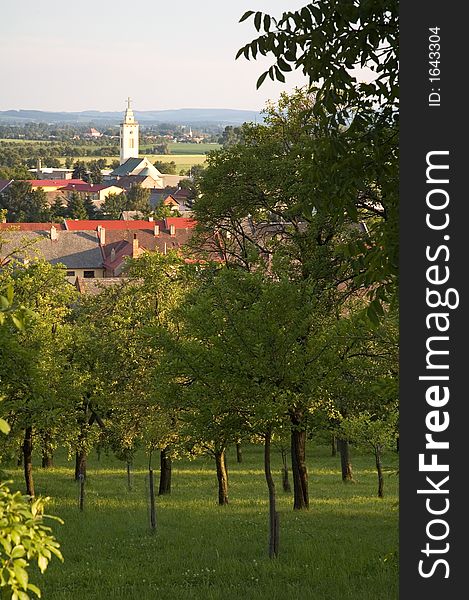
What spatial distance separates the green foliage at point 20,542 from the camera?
16.8 feet

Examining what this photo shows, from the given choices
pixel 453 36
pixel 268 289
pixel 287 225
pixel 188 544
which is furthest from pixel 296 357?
pixel 453 36

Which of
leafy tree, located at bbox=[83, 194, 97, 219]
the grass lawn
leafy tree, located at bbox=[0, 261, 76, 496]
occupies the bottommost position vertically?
the grass lawn

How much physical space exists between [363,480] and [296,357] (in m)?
18.4

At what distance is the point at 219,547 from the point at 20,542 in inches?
497

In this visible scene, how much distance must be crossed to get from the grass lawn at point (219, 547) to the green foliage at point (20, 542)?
15.5 feet

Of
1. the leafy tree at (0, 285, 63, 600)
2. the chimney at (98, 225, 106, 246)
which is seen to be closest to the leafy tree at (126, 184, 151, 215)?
the chimney at (98, 225, 106, 246)

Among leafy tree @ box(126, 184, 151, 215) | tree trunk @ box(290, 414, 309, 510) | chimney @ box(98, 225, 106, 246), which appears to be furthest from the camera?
leafy tree @ box(126, 184, 151, 215)

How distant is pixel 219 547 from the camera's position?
17.7m

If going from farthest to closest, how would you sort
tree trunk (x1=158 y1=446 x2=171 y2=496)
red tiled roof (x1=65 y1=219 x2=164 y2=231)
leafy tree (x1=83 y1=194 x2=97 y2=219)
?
leafy tree (x1=83 y1=194 x2=97 y2=219)
red tiled roof (x1=65 y1=219 x2=164 y2=231)
tree trunk (x1=158 y1=446 x2=171 y2=496)

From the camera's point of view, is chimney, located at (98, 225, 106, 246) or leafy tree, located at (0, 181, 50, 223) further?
leafy tree, located at (0, 181, 50, 223)

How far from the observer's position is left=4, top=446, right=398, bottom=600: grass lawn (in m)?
14.1

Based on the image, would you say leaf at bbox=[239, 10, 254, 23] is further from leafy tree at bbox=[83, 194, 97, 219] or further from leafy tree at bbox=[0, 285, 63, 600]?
leafy tree at bbox=[83, 194, 97, 219]

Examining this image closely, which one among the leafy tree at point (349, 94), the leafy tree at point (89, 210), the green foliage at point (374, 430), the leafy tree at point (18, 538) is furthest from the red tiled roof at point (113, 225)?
the leafy tree at point (18, 538)

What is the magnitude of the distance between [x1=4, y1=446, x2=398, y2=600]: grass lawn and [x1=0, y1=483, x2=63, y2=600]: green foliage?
4712mm
